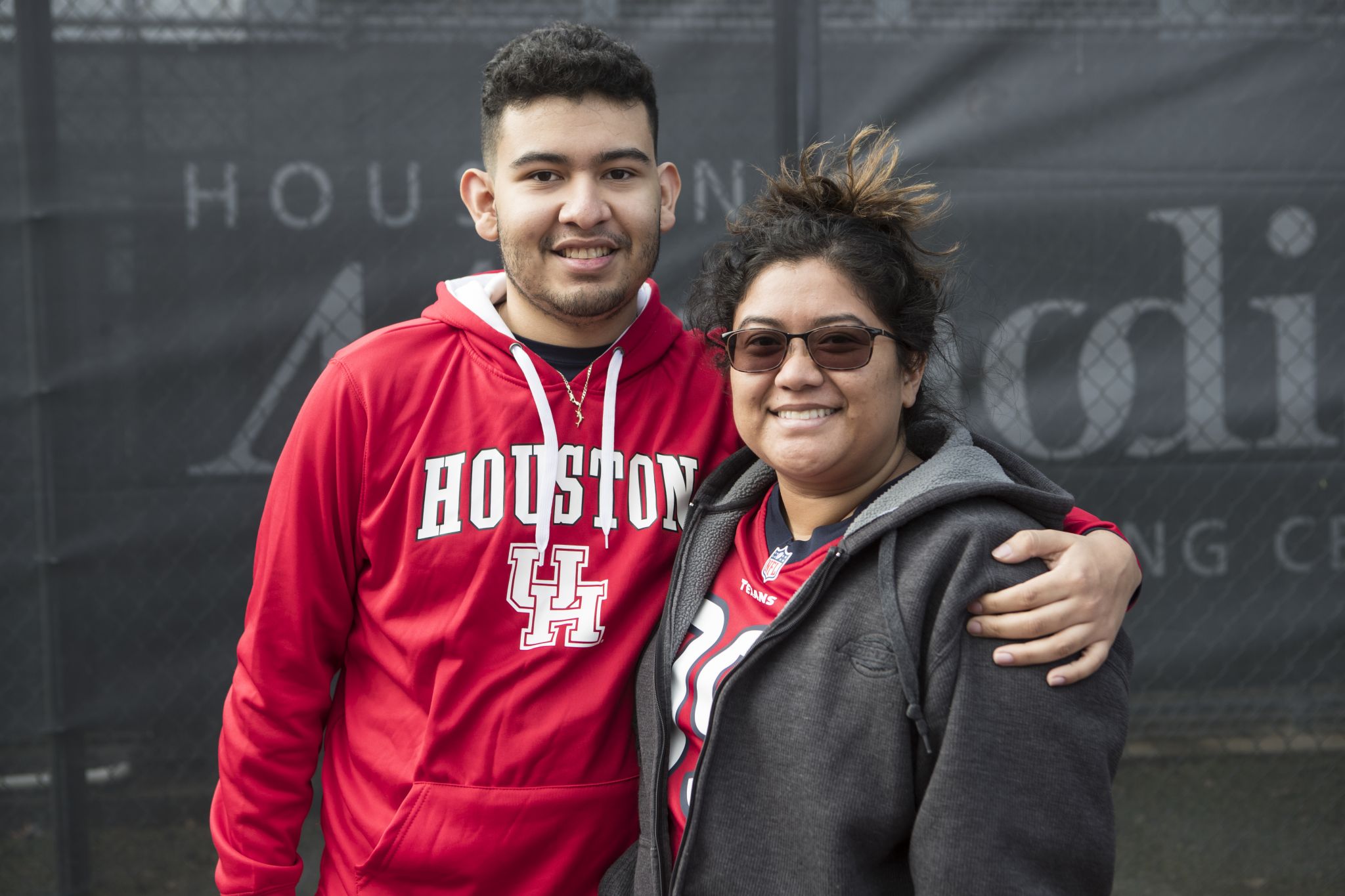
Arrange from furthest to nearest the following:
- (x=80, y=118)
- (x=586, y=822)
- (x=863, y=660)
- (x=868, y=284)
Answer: (x=80, y=118), (x=586, y=822), (x=868, y=284), (x=863, y=660)

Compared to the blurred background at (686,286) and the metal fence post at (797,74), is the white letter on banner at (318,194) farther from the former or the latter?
the metal fence post at (797,74)

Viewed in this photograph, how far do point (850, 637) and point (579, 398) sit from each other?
25.0 inches

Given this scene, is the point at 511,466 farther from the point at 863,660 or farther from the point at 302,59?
the point at 302,59

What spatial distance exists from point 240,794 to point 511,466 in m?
0.66

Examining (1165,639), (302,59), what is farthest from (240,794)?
(1165,639)

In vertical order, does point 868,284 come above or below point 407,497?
above

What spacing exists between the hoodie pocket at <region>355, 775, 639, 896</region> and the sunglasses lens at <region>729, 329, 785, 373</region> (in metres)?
0.68

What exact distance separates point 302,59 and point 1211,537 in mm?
3100

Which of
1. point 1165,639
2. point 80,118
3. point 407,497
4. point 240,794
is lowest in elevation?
point 1165,639

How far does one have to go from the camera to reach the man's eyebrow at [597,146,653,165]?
163 cm

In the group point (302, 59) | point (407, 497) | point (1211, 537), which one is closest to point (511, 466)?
point (407, 497)

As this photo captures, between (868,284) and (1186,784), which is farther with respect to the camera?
(1186,784)

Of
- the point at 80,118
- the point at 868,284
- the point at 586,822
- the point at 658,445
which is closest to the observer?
the point at 868,284

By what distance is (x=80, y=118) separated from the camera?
Result: 2984 millimetres
